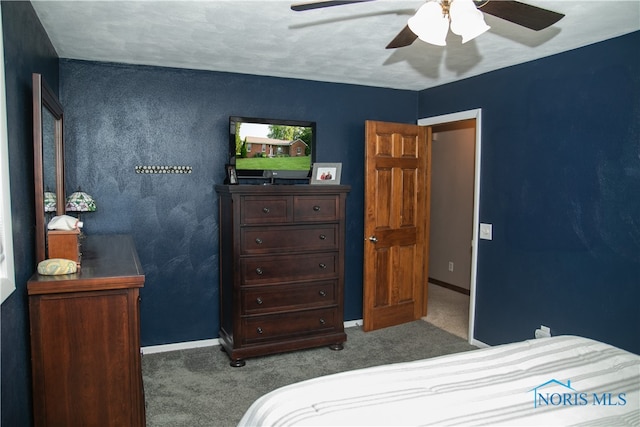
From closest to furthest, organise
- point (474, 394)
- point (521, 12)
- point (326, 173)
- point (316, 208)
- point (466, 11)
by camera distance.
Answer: point (474, 394) → point (466, 11) → point (521, 12) → point (316, 208) → point (326, 173)

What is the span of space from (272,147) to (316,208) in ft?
2.37

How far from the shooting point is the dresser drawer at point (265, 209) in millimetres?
3541

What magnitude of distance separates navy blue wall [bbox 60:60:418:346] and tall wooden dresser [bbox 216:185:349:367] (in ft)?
0.79

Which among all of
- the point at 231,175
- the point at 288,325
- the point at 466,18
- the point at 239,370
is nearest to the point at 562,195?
the point at 466,18

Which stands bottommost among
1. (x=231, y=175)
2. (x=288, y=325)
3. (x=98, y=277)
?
(x=288, y=325)

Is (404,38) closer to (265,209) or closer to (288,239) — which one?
(265,209)

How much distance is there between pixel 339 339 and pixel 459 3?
2977 mm

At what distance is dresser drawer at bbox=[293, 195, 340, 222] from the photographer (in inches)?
147

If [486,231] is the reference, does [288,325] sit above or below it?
below

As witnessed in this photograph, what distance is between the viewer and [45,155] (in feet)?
8.07

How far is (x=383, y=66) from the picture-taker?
148 inches

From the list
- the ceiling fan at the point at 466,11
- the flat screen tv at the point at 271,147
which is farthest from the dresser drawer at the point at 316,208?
the ceiling fan at the point at 466,11

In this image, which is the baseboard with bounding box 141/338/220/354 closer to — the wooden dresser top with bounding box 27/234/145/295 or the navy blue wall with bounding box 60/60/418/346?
the navy blue wall with bounding box 60/60/418/346

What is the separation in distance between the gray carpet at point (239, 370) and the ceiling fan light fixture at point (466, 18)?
2497 millimetres
